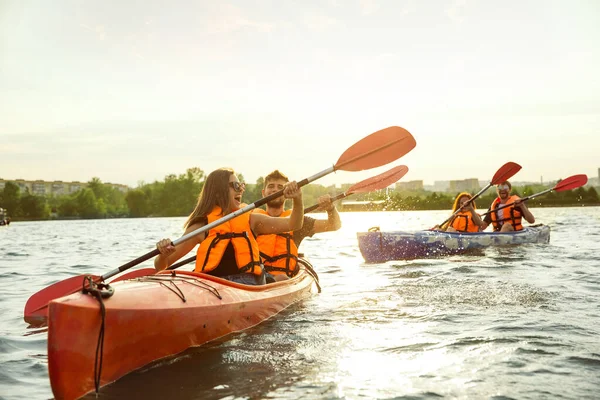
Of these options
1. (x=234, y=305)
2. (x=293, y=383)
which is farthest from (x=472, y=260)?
(x=293, y=383)

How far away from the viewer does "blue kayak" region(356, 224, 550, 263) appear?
11.2m

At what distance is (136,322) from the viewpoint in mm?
3627

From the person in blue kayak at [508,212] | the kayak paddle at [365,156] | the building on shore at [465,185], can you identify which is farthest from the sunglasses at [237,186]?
the building on shore at [465,185]

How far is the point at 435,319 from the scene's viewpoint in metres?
5.34

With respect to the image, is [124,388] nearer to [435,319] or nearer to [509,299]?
[435,319]

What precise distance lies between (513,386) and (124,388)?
2.48 meters

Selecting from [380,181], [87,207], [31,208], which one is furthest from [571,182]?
[87,207]

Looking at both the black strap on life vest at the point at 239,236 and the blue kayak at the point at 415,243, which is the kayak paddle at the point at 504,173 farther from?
the black strap on life vest at the point at 239,236

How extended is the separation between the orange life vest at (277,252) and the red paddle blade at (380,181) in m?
1.16

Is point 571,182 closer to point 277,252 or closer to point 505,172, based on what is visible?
point 505,172

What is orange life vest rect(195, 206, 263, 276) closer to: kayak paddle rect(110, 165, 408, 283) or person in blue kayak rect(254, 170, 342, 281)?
person in blue kayak rect(254, 170, 342, 281)

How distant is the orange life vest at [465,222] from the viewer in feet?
41.4

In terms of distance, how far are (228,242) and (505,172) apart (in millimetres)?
9468

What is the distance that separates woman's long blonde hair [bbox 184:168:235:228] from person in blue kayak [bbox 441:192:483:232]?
8.27m
